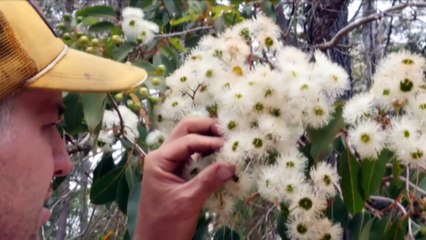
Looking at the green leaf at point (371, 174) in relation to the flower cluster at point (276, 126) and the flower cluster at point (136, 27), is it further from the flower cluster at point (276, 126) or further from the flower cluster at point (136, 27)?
the flower cluster at point (136, 27)

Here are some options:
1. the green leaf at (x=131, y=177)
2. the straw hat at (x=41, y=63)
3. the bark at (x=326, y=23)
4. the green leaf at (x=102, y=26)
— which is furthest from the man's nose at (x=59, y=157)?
the bark at (x=326, y=23)

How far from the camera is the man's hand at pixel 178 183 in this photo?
1.18 meters

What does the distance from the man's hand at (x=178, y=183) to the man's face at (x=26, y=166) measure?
220 mm

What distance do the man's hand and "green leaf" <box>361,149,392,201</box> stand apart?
0.93ft

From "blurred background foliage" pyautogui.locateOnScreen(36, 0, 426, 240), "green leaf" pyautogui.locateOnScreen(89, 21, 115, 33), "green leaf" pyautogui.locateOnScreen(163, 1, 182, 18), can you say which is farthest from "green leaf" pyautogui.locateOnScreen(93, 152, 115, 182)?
"green leaf" pyautogui.locateOnScreen(163, 1, 182, 18)

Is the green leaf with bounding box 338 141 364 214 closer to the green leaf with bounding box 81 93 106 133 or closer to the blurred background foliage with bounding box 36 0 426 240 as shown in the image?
the blurred background foliage with bounding box 36 0 426 240

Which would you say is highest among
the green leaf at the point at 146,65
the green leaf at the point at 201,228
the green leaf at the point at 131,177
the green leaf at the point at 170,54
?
the green leaf at the point at 146,65

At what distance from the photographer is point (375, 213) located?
1.54 m

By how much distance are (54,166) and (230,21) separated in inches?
41.1

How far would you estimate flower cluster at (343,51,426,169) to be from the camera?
46.1 inches

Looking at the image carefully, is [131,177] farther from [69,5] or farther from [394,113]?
[69,5]

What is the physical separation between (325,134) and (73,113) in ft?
2.36

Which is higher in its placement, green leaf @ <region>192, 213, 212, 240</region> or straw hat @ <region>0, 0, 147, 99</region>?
straw hat @ <region>0, 0, 147, 99</region>

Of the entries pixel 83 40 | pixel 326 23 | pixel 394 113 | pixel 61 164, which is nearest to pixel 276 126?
pixel 394 113
